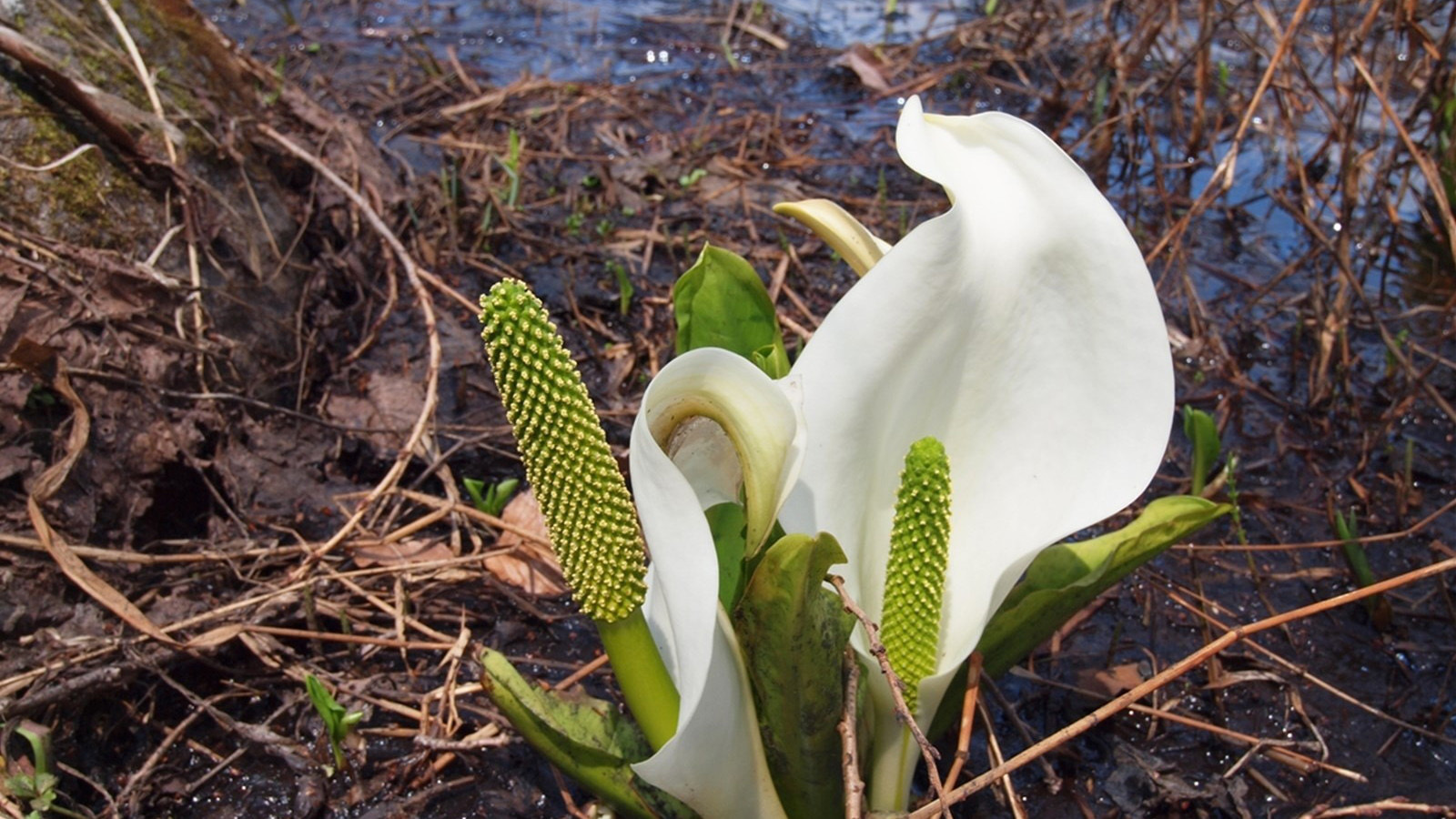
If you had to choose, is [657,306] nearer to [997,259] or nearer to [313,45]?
[997,259]

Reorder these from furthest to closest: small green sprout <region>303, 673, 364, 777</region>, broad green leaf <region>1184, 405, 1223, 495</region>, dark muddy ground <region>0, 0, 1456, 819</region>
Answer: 1. broad green leaf <region>1184, 405, 1223, 495</region>
2. dark muddy ground <region>0, 0, 1456, 819</region>
3. small green sprout <region>303, 673, 364, 777</region>

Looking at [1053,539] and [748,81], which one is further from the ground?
[1053,539]

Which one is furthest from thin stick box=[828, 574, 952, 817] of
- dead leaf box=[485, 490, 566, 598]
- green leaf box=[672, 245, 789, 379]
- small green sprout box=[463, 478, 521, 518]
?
small green sprout box=[463, 478, 521, 518]

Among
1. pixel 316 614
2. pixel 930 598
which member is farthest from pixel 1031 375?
pixel 316 614

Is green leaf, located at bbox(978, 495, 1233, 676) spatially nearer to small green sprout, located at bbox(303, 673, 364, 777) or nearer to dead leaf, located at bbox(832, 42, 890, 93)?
small green sprout, located at bbox(303, 673, 364, 777)

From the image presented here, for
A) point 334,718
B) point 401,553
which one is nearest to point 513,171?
point 401,553

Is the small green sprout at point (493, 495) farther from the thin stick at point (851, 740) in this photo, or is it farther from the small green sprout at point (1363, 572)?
the small green sprout at point (1363, 572)
